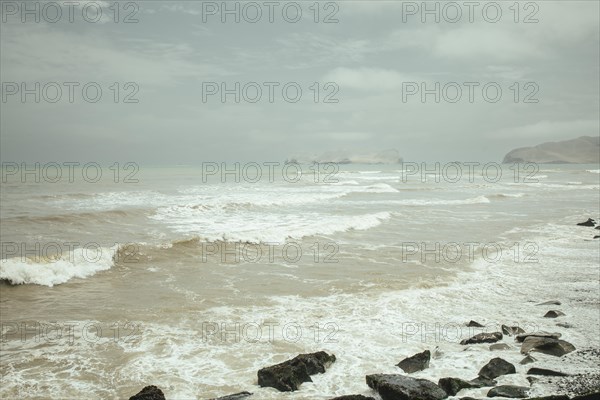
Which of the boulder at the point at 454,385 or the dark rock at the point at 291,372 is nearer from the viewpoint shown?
the boulder at the point at 454,385

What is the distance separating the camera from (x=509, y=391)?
509 centimetres

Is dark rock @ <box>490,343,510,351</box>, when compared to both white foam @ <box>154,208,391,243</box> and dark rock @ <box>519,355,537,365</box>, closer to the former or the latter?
dark rock @ <box>519,355,537,365</box>

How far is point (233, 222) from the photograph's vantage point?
2278 centimetres

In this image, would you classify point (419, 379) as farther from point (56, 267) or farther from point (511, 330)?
point (56, 267)

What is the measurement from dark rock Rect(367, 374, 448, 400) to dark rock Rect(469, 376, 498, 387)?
0.59 m

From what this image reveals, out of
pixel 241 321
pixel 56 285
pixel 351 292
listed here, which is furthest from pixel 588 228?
pixel 56 285

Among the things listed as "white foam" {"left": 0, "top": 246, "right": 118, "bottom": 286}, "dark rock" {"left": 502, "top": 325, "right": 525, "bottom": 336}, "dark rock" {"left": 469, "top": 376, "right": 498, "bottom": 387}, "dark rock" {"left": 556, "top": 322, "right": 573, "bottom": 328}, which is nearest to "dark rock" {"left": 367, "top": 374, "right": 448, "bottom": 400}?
"dark rock" {"left": 469, "top": 376, "right": 498, "bottom": 387}

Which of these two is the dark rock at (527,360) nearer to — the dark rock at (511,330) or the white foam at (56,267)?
Result: the dark rock at (511,330)

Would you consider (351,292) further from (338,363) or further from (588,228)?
(588,228)

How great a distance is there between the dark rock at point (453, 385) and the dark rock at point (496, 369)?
16.4 inches

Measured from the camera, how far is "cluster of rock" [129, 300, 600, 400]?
16.4 feet

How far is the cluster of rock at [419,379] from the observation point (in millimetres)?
4984

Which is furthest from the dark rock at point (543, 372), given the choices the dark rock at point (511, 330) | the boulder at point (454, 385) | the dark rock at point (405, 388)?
the dark rock at point (511, 330)

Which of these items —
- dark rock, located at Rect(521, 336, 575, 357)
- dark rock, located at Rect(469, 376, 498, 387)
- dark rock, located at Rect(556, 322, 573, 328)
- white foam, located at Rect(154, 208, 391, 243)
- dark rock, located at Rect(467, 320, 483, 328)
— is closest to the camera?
dark rock, located at Rect(469, 376, 498, 387)
